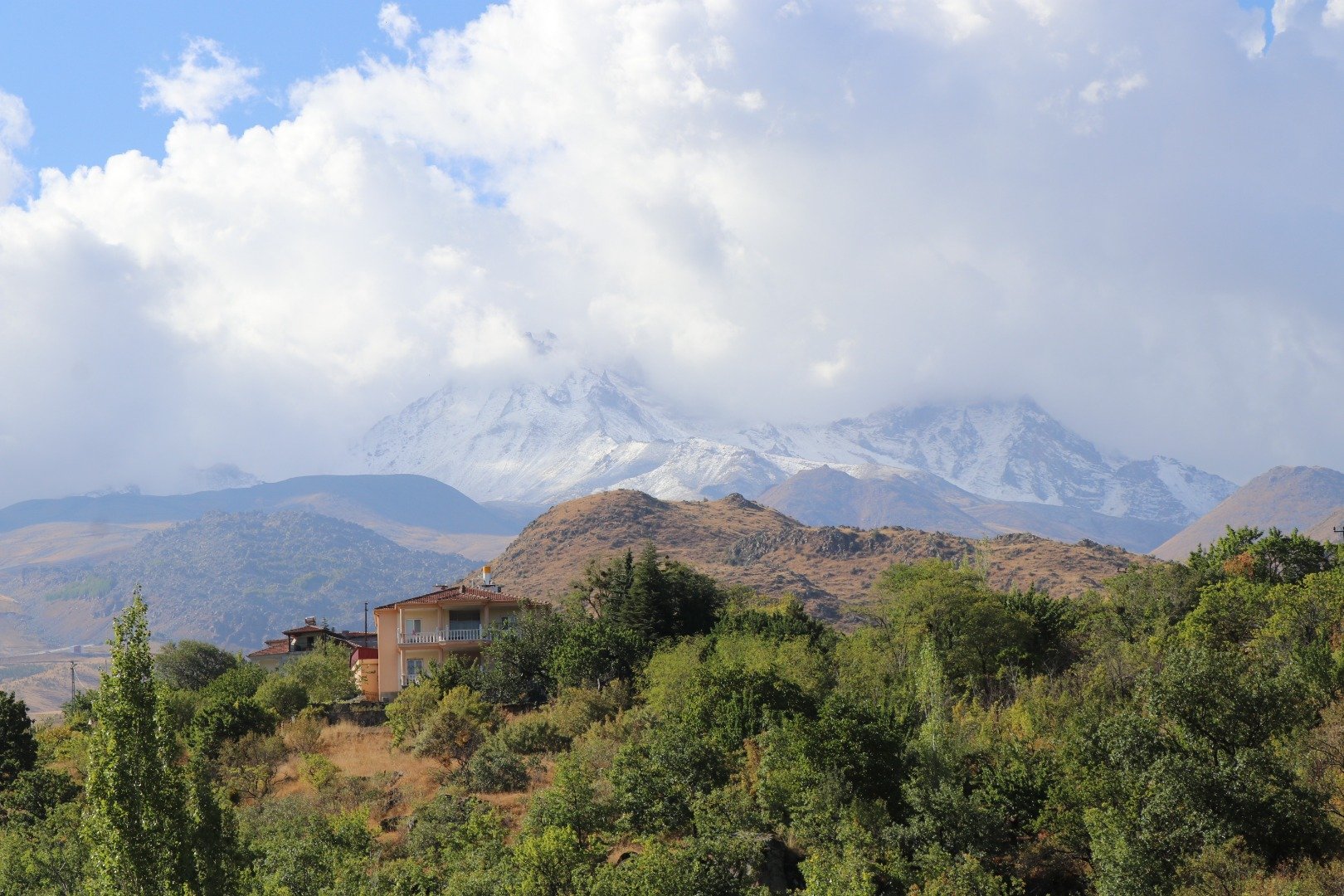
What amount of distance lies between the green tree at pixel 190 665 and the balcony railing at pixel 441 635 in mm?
13097

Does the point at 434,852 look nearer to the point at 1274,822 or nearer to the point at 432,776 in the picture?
the point at 432,776

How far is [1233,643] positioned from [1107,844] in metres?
19.5

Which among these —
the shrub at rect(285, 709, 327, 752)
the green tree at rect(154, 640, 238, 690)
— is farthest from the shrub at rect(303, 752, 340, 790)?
the green tree at rect(154, 640, 238, 690)

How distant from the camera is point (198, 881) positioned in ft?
70.9

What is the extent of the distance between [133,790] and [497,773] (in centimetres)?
2093

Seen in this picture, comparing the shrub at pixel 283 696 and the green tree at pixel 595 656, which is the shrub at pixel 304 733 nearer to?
the shrub at pixel 283 696

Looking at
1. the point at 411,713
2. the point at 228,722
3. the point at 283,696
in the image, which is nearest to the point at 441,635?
the point at 283,696

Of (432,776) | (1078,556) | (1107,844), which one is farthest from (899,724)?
(1078,556)

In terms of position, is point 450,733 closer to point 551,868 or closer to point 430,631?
point 430,631

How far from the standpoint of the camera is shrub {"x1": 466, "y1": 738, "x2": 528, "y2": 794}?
40.7 meters

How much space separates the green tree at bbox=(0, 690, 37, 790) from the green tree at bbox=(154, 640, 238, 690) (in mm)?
16174

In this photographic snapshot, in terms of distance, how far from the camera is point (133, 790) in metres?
20.8

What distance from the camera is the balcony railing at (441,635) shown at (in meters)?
61.6

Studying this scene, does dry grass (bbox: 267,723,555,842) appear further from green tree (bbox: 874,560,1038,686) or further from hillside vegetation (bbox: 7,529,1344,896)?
green tree (bbox: 874,560,1038,686)
